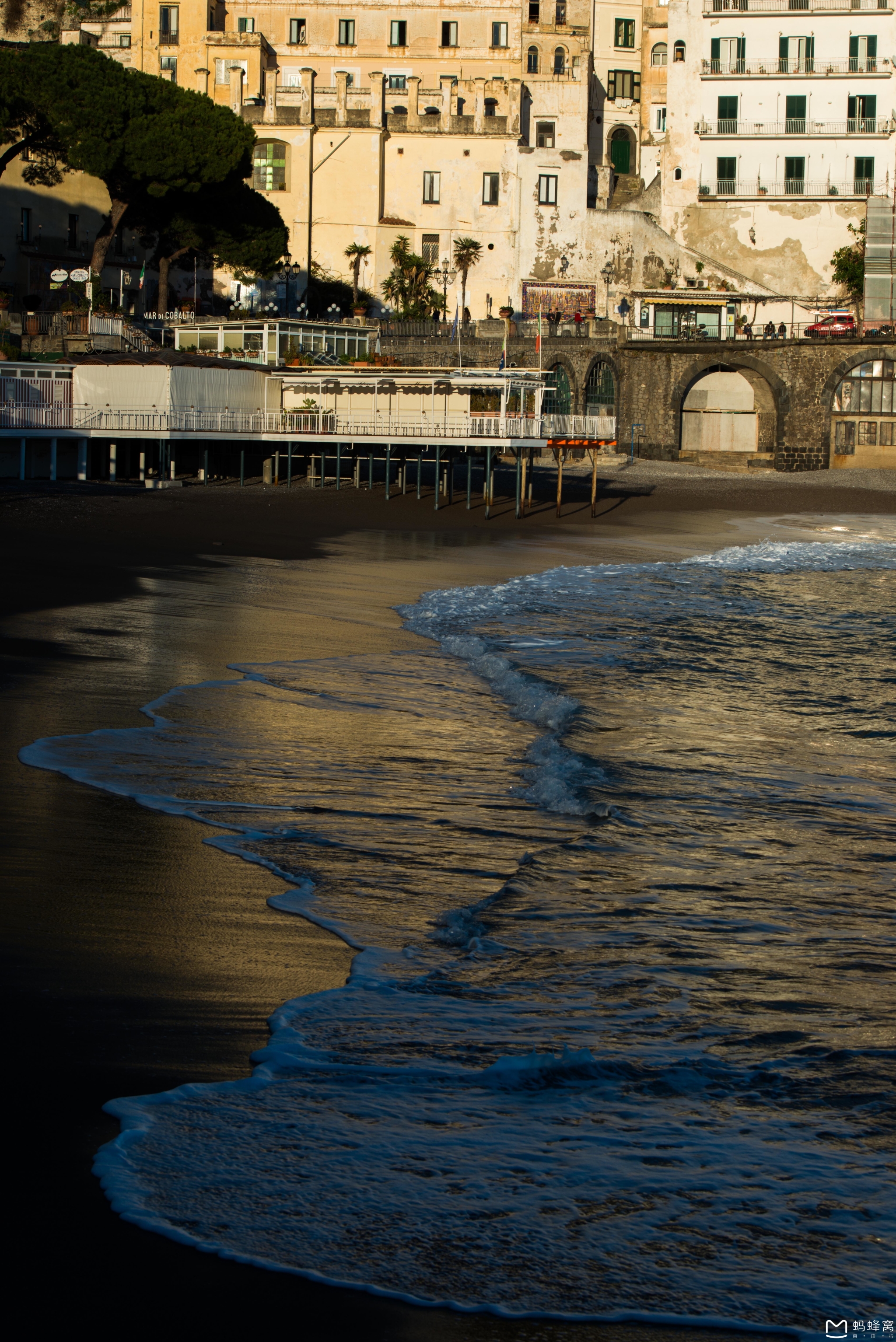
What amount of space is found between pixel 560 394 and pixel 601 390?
1758 mm

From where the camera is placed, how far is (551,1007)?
6438mm

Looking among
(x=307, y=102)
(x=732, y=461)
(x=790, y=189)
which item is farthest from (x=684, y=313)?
(x=307, y=102)

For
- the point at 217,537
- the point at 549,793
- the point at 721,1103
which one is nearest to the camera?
the point at 721,1103

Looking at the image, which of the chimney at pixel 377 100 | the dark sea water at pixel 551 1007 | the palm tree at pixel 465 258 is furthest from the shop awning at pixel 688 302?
the dark sea water at pixel 551 1007

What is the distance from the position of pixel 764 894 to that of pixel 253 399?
3579 centimetres

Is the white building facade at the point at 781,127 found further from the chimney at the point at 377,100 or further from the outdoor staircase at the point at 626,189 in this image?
the chimney at the point at 377,100

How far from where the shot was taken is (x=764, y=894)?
812 centimetres

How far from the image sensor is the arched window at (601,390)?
6078 centimetres

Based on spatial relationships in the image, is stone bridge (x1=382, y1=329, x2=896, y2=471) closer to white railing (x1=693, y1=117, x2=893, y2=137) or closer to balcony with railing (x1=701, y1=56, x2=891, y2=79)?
white railing (x1=693, y1=117, x2=893, y2=137)

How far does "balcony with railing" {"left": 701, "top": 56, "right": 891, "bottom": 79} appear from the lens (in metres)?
64.7

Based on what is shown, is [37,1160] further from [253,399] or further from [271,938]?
[253,399]

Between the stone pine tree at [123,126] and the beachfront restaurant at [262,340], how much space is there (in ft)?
20.6

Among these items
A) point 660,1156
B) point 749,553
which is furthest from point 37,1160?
point 749,553

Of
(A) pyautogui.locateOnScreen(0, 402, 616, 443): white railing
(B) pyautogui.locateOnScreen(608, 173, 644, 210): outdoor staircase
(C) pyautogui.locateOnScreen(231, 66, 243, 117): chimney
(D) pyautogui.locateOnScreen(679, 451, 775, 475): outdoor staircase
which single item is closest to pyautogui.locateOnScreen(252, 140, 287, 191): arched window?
(C) pyautogui.locateOnScreen(231, 66, 243, 117): chimney
